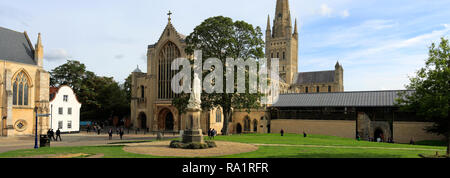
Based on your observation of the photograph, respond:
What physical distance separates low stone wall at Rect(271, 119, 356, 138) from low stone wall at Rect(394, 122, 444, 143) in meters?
4.64

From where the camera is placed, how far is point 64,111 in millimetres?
42531

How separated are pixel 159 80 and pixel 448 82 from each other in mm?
37918

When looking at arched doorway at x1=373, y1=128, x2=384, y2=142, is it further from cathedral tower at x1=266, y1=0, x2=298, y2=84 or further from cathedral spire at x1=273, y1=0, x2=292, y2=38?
cathedral spire at x1=273, y1=0, x2=292, y2=38

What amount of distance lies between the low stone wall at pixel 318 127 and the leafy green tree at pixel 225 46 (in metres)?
11.8

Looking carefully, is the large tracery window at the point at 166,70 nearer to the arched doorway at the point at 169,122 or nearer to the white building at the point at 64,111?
the arched doorway at the point at 169,122

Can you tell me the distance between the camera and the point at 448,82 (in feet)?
50.8

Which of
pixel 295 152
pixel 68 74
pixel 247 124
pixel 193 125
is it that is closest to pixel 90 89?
pixel 68 74

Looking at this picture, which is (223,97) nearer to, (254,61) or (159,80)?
(254,61)

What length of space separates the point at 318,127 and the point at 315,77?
183 feet

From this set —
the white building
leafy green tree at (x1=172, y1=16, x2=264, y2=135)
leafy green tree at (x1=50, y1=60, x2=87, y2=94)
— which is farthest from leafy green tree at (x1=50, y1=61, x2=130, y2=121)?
leafy green tree at (x1=172, y1=16, x2=264, y2=135)

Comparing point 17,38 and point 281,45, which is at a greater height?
point 281,45
